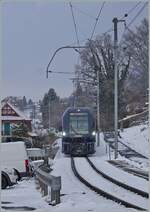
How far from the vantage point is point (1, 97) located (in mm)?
5809

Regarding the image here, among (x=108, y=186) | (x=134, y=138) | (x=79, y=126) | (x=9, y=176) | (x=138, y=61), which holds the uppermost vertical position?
(x=138, y=61)

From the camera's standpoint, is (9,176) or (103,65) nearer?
(103,65)

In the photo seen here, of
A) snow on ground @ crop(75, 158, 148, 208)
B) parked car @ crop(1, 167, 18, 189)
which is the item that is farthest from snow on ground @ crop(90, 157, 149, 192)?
parked car @ crop(1, 167, 18, 189)

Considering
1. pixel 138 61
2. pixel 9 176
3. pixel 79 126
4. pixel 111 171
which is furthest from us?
pixel 79 126

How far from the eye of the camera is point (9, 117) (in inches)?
268

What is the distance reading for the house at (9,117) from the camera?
252 inches

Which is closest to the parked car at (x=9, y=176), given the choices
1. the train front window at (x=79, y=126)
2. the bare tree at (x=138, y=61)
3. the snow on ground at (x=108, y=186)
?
the snow on ground at (x=108, y=186)

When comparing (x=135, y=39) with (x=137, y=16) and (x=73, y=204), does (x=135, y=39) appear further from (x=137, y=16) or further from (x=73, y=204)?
(x=73, y=204)

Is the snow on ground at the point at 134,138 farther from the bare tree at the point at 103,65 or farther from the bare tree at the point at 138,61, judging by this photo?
the bare tree at the point at 138,61

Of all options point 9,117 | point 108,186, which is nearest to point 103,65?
point 9,117

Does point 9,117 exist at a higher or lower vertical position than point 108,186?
higher

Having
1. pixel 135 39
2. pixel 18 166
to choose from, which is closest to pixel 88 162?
pixel 18 166

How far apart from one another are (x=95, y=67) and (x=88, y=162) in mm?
8375

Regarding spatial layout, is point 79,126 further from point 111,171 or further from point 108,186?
point 108,186
